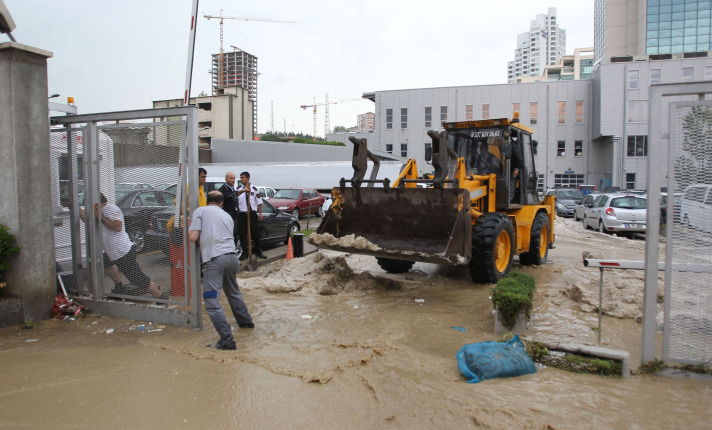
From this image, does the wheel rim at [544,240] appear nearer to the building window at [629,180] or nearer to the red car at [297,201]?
the red car at [297,201]

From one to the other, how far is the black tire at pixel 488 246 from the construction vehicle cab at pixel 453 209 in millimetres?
15

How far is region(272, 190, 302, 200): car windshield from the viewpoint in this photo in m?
21.5

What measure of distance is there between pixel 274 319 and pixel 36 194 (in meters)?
3.24

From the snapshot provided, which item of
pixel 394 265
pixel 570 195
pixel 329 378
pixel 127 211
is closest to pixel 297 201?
pixel 394 265

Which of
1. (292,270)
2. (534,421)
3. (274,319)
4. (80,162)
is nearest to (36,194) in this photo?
(80,162)

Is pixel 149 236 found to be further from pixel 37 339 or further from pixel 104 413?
pixel 104 413

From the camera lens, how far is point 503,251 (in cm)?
876

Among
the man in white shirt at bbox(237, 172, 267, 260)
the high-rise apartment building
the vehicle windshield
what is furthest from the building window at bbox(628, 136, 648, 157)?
the man in white shirt at bbox(237, 172, 267, 260)

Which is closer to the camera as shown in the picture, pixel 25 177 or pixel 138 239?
pixel 25 177

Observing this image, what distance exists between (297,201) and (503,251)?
13.5 meters

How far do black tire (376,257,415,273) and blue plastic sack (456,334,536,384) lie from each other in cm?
493

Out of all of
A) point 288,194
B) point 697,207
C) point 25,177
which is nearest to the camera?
point 697,207

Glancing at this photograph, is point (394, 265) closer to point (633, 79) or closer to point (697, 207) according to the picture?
point (697, 207)

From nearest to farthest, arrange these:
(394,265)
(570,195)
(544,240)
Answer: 1. (394,265)
2. (544,240)
3. (570,195)
